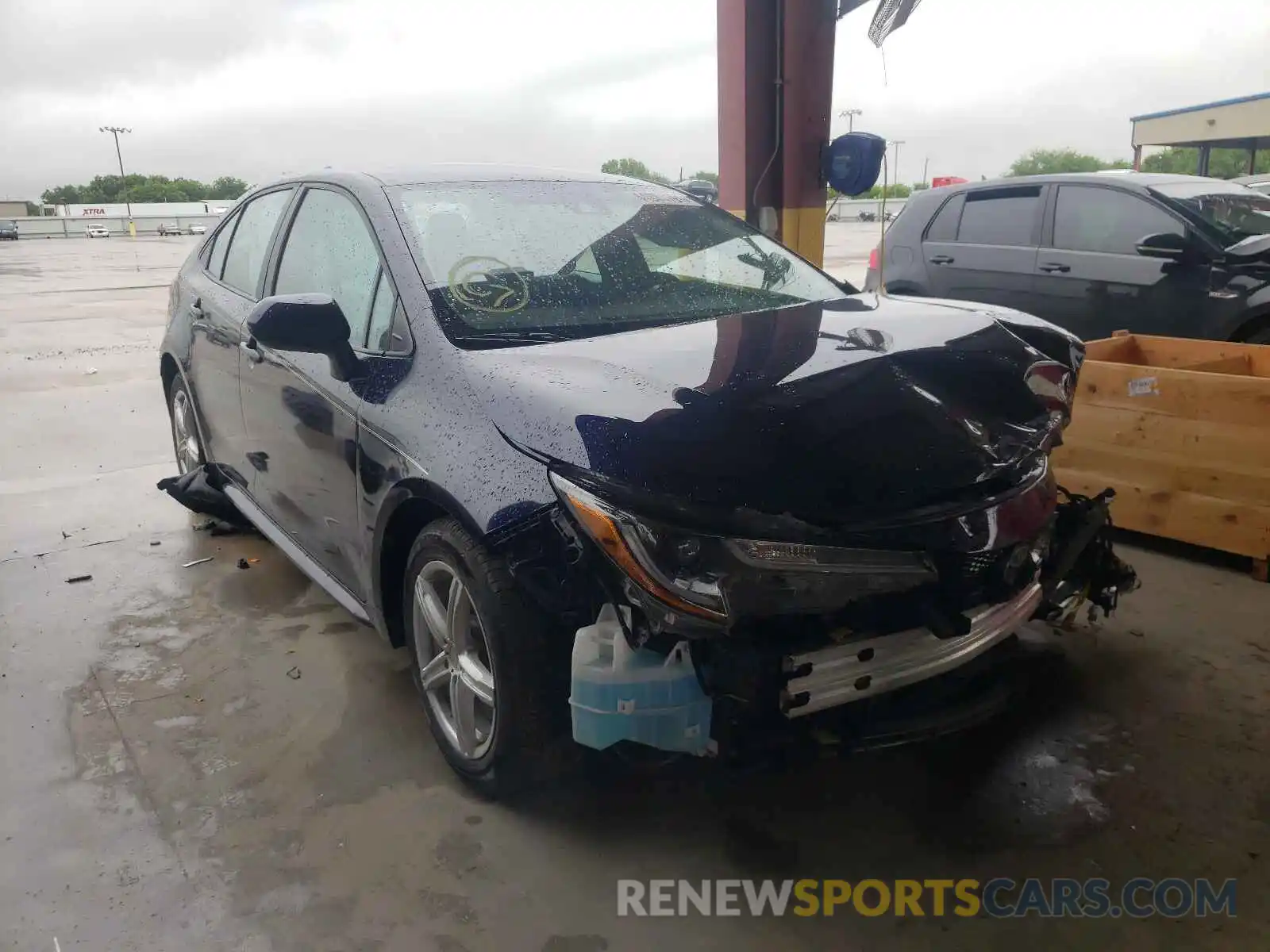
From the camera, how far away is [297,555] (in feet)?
10.2

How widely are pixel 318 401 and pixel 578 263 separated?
84cm

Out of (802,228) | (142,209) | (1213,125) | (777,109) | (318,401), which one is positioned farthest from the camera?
(142,209)

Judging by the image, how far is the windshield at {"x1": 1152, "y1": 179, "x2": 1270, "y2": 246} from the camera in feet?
16.4

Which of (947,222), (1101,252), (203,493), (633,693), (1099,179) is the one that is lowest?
(203,493)

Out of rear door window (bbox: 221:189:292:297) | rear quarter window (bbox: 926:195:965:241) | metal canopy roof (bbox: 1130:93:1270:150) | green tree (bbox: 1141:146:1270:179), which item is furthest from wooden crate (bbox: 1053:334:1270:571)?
green tree (bbox: 1141:146:1270:179)

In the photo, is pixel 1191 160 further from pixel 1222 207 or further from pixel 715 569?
pixel 715 569

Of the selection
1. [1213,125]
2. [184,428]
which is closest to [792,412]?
[184,428]

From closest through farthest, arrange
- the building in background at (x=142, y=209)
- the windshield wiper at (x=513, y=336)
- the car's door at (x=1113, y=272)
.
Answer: the windshield wiper at (x=513, y=336) < the car's door at (x=1113, y=272) < the building in background at (x=142, y=209)

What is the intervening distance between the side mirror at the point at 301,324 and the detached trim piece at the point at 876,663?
4.64 ft

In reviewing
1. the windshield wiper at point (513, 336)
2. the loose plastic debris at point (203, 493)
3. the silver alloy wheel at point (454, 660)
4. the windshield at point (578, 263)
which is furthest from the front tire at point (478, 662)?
the loose plastic debris at point (203, 493)

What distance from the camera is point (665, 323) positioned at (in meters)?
2.52

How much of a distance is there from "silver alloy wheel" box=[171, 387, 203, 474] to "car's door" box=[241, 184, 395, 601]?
41.2 inches

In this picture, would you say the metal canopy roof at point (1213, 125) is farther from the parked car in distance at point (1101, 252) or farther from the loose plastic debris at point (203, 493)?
the loose plastic debris at point (203, 493)

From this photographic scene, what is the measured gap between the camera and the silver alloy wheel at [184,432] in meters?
4.16
